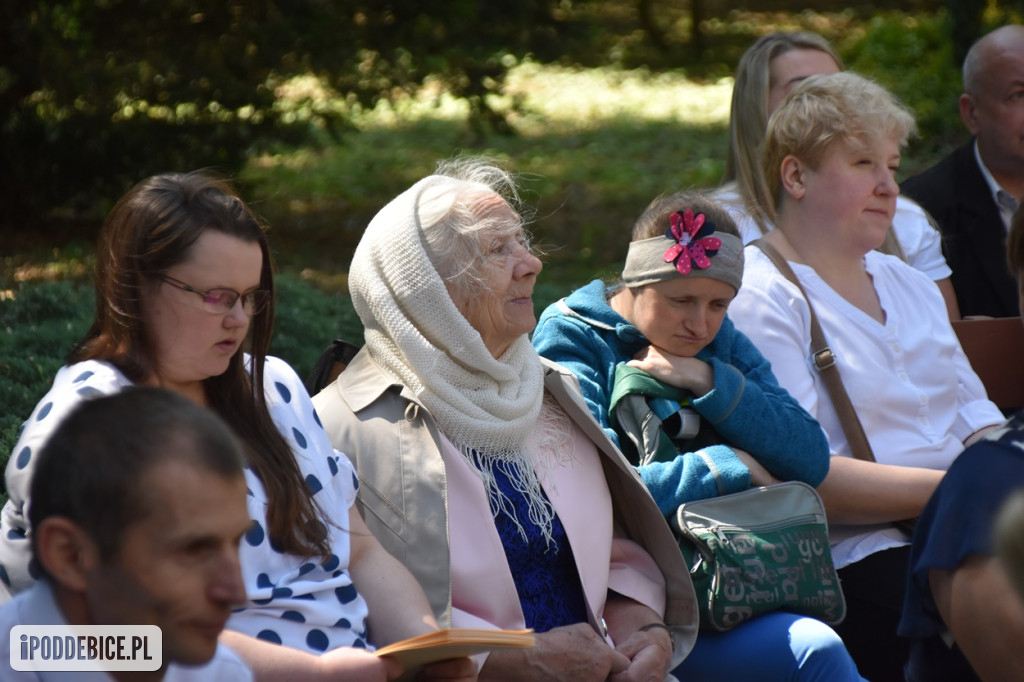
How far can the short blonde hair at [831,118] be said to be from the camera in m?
3.87

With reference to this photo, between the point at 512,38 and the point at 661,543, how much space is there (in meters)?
5.70

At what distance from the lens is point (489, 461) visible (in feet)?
10.0

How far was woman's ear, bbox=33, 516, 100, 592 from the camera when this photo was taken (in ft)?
5.44

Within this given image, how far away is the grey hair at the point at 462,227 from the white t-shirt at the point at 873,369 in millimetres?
968

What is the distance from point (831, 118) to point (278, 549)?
2389 mm

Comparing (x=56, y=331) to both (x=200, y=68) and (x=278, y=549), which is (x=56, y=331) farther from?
(x=200, y=68)

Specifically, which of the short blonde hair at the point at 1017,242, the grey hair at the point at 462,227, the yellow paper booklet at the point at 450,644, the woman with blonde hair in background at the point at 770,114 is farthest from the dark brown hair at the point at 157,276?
the woman with blonde hair in background at the point at 770,114

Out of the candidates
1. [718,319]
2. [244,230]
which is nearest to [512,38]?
[718,319]

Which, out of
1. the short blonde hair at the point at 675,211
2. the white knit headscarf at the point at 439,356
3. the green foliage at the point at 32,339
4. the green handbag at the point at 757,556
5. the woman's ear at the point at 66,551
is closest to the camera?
the woman's ear at the point at 66,551

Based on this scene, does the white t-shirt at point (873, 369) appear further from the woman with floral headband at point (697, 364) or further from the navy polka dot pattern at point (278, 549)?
the navy polka dot pattern at point (278, 549)

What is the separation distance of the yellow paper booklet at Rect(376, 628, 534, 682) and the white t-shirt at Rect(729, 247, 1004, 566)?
61.1 inches

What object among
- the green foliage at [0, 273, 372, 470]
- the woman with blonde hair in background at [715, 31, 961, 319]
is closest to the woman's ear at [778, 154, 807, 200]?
the woman with blonde hair in background at [715, 31, 961, 319]

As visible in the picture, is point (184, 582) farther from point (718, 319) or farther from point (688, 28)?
point (688, 28)

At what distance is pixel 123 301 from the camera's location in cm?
252
